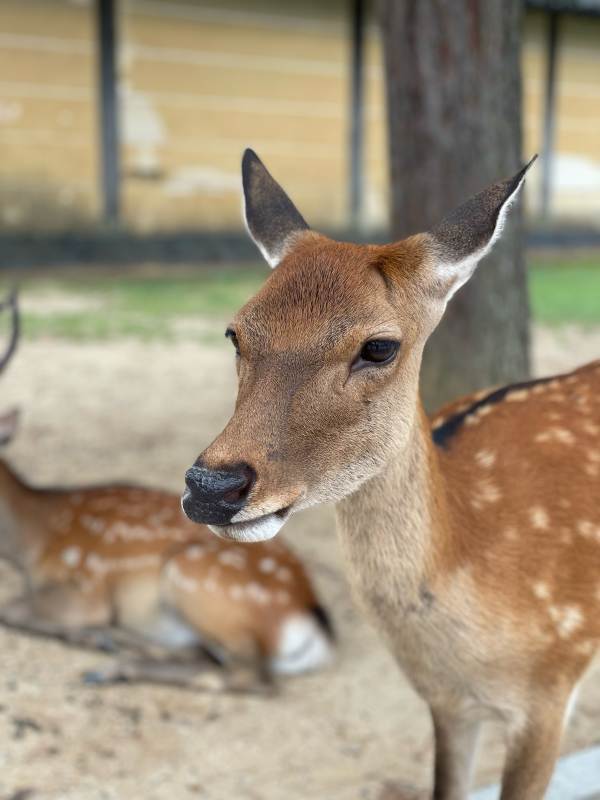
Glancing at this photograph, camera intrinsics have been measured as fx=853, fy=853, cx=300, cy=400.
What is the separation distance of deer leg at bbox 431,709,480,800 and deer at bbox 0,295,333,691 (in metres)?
0.94

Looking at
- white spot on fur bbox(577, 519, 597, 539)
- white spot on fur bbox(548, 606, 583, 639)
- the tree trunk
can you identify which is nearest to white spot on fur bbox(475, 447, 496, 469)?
white spot on fur bbox(577, 519, 597, 539)

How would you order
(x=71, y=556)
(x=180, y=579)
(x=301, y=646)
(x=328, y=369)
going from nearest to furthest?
(x=328, y=369) → (x=301, y=646) → (x=180, y=579) → (x=71, y=556)

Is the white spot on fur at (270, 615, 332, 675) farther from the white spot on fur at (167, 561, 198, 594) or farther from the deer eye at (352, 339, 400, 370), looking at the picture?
the deer eye at (352, 339, 400, 370)

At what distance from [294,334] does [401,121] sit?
2179 millimetres

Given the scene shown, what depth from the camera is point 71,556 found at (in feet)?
11.4

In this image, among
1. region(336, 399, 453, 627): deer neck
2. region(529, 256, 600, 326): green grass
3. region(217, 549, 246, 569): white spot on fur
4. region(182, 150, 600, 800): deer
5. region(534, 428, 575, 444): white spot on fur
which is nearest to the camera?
region(182, 150, 600, 800): deer

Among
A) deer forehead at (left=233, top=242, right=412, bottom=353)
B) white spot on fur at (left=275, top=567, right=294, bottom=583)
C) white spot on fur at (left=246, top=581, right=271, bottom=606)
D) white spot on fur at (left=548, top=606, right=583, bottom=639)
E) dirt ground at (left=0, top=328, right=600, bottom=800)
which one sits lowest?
dirt ground at (left=0, top=328, right=600, bottom=800)

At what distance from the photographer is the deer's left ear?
1668mm

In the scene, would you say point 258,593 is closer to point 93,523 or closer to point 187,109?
point 93,523

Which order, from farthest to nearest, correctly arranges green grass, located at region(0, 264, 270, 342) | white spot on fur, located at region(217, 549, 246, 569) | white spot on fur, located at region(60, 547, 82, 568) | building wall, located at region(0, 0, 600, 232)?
building wall, located at region(0, 0, 600, 232), green grass, located at region(0, 264, 270, 342), white spot on fur, located at region(60, 547, 82, 568), white spot on fur, located at region(217, 549, 246, 569)

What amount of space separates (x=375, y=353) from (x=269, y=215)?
0.55 meters

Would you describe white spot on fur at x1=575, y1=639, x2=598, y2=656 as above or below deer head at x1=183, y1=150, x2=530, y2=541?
below

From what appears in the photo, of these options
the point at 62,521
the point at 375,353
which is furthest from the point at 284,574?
the point at 375,353

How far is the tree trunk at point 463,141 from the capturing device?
329 cm
